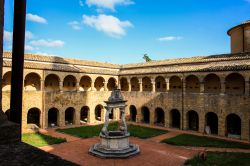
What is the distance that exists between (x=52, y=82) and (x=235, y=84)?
21.4 meters

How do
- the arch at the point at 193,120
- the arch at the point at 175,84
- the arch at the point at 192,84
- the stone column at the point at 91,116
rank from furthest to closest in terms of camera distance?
the stone column at the point at 91,116, the arch at the point at 175,84, the arch at the point at 193,120, the arch at the point at 192,84

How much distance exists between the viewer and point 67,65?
91.8 ft

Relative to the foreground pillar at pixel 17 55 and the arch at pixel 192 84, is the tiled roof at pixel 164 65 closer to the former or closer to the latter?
the arch at pixel 192 84

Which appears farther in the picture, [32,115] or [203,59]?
[32,115]

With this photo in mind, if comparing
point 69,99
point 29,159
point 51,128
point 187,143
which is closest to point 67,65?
point 69,99

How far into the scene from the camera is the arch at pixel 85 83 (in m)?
30.2

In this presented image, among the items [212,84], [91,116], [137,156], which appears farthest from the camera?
[91,116]

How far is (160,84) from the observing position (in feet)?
94.8

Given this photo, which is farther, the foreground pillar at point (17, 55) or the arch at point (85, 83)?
the arch at point (85, 83)

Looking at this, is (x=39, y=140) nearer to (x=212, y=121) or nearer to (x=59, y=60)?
(x=59, y=60)

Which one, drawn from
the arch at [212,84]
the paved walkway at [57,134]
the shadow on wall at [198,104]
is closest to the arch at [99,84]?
the shadow on wall at [198,104]

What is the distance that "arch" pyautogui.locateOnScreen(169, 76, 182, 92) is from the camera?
26656 millimetres

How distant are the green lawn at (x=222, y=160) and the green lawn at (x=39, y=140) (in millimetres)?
10747

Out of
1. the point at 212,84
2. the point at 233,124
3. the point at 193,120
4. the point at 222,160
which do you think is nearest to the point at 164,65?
the point at 212,84
